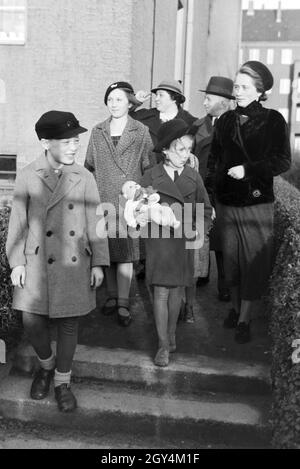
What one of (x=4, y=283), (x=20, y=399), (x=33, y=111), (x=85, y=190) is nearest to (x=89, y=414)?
(x=20, y=399)

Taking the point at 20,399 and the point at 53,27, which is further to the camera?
the point at 53,27

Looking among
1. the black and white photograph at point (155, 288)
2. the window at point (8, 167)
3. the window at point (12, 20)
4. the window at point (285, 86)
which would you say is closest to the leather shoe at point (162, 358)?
the black and white photograph at point (155, 288)

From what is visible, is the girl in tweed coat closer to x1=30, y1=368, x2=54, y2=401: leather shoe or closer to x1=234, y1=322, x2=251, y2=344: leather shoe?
x1=234, y1=322, x2=251, y2=344: leather shoe

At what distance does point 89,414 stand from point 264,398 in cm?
116

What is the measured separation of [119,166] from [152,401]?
1903 millimetres

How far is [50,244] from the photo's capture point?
4.05 metres

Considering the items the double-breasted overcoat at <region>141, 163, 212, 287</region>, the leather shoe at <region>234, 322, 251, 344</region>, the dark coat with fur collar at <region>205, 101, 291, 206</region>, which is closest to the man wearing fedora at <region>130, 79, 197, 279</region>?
the dark coat with fur collar at <region>205, 101, 291, 206</region>

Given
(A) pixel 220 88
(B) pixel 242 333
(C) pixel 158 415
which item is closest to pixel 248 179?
(B) pixel 242 333

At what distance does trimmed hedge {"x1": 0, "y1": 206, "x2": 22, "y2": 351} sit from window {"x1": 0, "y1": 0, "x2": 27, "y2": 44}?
4.88 meters

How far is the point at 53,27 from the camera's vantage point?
8.59 meters

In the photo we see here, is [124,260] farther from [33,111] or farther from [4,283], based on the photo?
[33,111]

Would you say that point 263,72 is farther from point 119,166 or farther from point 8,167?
point 8,167

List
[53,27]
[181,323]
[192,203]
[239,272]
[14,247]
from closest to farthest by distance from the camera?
1. [14,247]
2. [192,203]
3. [239,272]
4. [181,323]
5. [53,27]

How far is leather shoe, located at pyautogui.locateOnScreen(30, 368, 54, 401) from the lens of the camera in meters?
4.26
